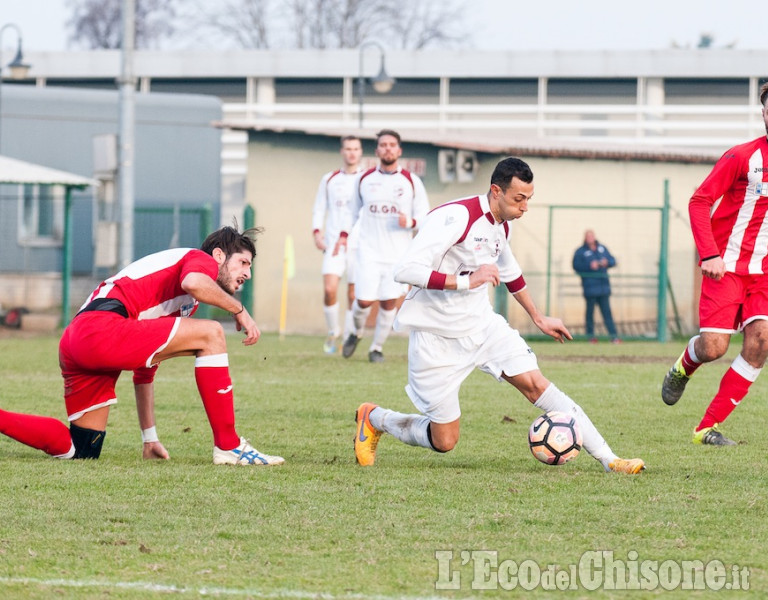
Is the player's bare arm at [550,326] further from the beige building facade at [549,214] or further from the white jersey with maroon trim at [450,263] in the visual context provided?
the beige building facade at [549,214]

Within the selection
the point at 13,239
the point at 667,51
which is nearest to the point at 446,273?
the point at 13,239

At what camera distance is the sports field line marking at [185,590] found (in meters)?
4.09

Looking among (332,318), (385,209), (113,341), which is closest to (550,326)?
(113,341)

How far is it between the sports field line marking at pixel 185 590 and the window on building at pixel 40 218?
1951 centimetres

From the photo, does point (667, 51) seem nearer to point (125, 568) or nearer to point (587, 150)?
point (587, 150)

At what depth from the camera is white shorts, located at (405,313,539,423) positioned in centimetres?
671

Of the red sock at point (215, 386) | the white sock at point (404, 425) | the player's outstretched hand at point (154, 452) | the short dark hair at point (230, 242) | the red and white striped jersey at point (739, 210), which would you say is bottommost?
the player's outstretched hand at point (154, 452)

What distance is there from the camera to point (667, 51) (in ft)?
112

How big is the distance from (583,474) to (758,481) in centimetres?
87

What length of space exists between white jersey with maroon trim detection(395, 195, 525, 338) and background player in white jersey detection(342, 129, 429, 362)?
6.44 meters

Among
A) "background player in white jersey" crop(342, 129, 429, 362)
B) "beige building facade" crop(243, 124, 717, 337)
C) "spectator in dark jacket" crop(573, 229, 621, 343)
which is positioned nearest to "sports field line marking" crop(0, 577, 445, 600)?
"background player in white jersey" crop(342, 129, 429, 362)

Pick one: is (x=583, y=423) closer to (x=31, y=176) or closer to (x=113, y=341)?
(x=113, y=341)

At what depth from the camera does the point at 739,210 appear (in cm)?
779

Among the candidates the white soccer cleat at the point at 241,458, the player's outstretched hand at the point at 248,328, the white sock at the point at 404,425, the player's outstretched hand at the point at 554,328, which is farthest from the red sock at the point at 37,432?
the player's outstretched hand at the point at 554,328
